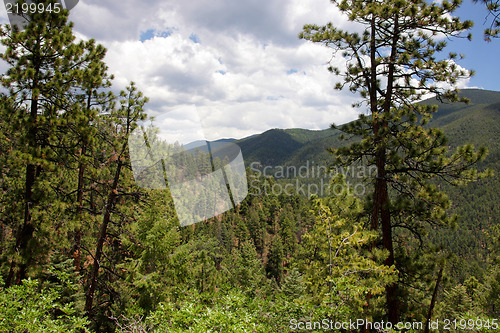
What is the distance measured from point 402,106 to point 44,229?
1066 cm

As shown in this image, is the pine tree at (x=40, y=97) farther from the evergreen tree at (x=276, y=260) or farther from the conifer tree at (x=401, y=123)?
the evergreen tree at (x=276, y=260)

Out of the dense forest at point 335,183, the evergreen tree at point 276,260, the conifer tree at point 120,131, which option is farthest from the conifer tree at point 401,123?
the evergreen tree at point 276,260

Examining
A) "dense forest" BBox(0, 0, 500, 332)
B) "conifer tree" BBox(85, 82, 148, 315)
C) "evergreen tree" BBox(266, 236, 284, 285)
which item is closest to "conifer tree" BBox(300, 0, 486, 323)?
"dense forest" BBox(0, 0, 500, 332)

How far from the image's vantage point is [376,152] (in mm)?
7918

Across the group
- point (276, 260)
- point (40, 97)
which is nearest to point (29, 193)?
point (40, 97)

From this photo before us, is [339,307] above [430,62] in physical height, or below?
below

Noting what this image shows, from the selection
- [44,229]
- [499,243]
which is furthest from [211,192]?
[44,229]

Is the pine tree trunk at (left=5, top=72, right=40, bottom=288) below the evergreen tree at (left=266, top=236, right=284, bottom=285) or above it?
above

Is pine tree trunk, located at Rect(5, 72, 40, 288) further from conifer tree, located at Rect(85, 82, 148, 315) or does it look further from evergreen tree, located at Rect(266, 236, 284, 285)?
evergreen tree, located at Rect(266, 236, 284, 285)

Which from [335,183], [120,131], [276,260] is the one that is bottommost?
[276,260]

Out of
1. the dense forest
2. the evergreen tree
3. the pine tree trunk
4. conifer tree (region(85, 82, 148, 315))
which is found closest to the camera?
the dense forest

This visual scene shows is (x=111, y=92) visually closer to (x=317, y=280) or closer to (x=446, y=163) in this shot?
(x=317, y=280)

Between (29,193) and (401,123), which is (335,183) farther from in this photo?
(29,193)

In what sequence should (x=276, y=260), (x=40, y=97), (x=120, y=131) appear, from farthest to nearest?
(x=276, y=260) < (x=120, y=131) < (x=40, y=97)
